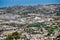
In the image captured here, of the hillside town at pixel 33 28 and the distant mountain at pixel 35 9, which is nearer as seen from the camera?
the hillside town at pixel 33 28

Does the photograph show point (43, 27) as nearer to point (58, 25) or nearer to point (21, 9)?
point (58, 25)

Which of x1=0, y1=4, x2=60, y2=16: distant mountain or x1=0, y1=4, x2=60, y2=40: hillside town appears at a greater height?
x1=0, y1=4, x2=60, y2=16: distant mountain

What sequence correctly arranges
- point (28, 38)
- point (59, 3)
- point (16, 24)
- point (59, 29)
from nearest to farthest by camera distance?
1. point (28, 38)
2. point (59, 29)
3. point (16, 24)
4. point (59, 3)

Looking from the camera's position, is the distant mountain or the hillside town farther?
the distant mountain

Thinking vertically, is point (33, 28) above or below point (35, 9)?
below

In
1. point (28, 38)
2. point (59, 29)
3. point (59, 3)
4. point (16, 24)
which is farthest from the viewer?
point (59, 3)

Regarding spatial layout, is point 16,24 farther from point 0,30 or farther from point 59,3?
point 59,3

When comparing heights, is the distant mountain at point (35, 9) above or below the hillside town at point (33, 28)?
above

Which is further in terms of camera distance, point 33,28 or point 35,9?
point 35,9

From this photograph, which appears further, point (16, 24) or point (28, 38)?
point (16, 24)

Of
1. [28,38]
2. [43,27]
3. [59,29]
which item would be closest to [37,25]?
[43,27]
